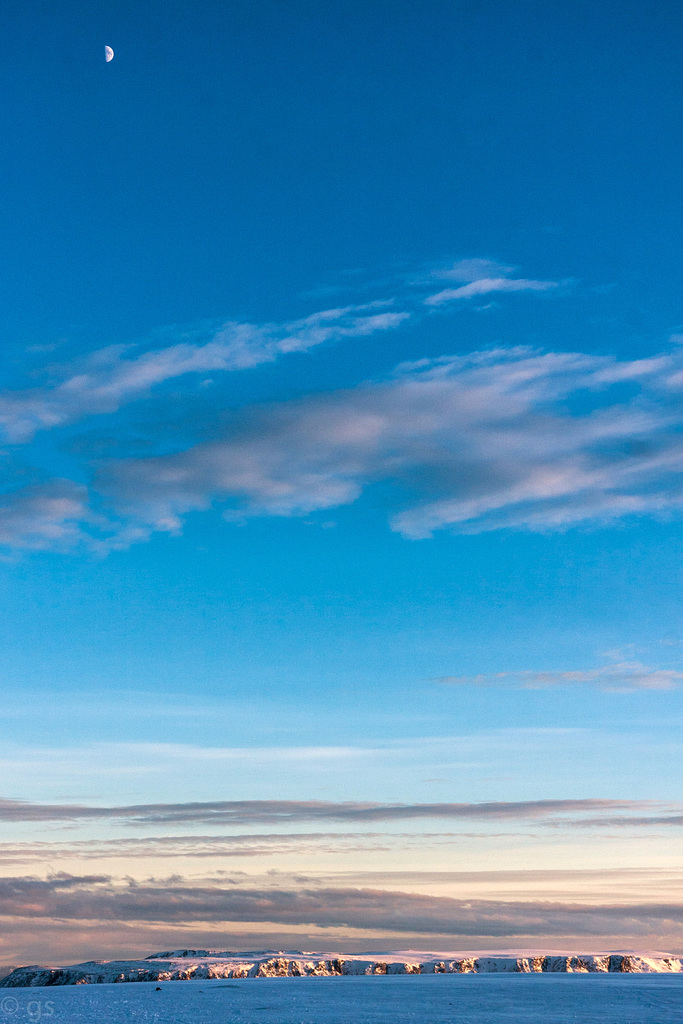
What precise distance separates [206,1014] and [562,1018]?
6103 cm

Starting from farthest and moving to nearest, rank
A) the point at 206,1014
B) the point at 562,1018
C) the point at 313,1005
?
1. the point at 313,1005
2. the point at 206,1014
3. the point at 562,1018

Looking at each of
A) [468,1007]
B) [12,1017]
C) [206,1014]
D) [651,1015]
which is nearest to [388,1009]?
[468,1007]

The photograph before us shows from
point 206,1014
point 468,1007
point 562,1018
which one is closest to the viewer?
point 562,1018

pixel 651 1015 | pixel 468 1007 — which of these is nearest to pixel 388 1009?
pixel 468 1007

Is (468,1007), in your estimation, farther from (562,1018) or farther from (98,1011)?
(98,1011)

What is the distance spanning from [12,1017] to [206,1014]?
36.4m

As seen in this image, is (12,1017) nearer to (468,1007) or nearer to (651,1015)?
(468,1007)

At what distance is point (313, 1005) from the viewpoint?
175000mm

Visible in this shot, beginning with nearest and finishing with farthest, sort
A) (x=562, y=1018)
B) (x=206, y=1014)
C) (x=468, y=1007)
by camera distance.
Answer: (x=562, y=1018), (x=206, y=1014), (x=468, y=1007)

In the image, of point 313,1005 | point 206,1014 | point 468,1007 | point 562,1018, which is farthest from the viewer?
point 313,1005

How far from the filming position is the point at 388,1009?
158875mm

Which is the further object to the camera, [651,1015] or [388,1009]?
[388,1009]

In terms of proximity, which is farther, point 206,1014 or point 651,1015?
point 206,1014

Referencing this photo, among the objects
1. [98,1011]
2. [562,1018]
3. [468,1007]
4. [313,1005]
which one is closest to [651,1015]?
[562,1018]
